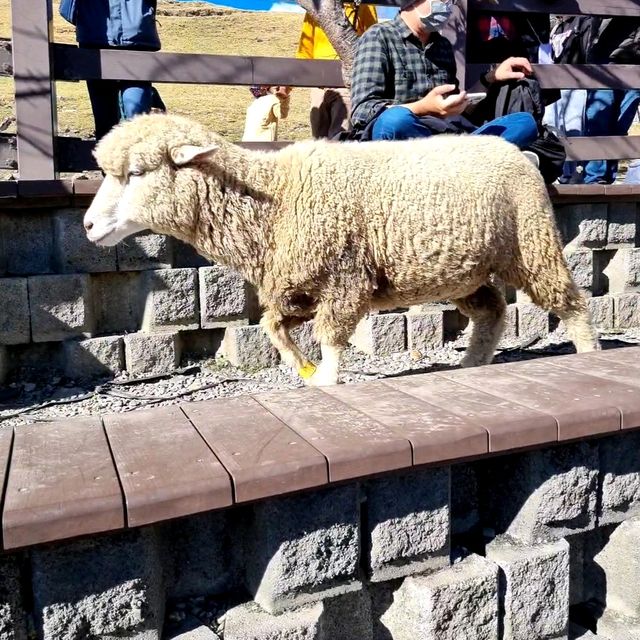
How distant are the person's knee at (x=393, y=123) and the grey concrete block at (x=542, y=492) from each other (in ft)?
6.48

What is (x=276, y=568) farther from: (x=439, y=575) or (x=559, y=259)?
(x=559, y=259)

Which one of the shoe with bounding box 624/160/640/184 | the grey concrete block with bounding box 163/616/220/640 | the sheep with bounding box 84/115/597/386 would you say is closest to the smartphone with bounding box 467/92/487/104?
the sheep with bounding box 84/115/597/386

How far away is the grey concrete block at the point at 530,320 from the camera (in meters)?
4.71

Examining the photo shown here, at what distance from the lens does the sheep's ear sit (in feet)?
8.52

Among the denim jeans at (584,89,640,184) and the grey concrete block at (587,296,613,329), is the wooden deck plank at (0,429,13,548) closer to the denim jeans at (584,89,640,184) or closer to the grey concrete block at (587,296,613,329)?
the grey concrete block at (587,296,613,329)

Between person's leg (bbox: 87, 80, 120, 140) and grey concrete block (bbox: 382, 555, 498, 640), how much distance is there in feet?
10.7

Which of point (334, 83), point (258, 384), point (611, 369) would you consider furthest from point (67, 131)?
point (611, 369)

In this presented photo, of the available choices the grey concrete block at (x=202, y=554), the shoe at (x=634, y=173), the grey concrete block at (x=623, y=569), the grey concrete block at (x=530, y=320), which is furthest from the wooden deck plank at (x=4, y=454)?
the shoe at (x=634, y=173)

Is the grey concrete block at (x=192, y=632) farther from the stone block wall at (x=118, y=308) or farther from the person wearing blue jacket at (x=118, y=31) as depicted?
the person wearing blue jacket at (x=118, y=31)

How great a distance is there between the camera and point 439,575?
1893mm

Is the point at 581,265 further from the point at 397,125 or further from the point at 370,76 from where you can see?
the point at 370,76

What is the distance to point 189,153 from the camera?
2.60 metres

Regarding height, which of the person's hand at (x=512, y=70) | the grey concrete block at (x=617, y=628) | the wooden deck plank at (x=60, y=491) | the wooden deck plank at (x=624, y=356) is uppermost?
the person's hand at (x=512, y=70)

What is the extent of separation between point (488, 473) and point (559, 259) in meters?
1.53
